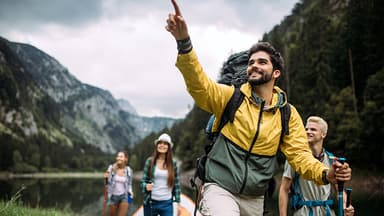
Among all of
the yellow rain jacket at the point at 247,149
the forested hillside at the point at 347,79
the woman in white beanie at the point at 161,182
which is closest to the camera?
the yellow rain jacket at the point at 247,149

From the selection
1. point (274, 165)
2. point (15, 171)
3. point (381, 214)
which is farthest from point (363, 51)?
point (15, 171)

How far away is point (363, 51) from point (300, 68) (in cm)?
1217

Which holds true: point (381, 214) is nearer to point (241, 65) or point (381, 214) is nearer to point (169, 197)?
point (169, 197)

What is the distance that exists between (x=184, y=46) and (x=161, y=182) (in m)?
5.08

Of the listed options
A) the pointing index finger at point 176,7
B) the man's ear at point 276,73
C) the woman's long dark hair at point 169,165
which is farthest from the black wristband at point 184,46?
the woman's long dark hair at point 169,165

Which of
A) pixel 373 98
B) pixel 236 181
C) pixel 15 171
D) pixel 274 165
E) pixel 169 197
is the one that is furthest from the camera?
pixel 15 171

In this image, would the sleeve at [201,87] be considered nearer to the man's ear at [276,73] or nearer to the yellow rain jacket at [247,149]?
the yellow rain jacket at [247,149]

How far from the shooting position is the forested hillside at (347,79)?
102ft

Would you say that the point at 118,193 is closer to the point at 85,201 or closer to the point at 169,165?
the point at 169,165

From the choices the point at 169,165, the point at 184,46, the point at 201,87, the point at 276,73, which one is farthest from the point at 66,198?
the point at 184,46

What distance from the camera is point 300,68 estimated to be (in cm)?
5166

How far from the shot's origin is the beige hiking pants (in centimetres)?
310

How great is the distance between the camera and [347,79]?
42156mm

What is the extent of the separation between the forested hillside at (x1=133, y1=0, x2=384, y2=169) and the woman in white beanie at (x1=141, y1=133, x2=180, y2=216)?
25.3 metres
